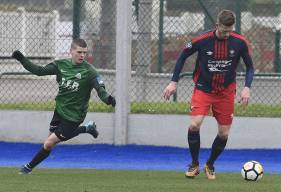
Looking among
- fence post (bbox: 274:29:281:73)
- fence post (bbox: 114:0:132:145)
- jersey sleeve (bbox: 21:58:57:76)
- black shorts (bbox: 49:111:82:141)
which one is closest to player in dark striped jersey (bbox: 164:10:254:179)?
black shorts (bbox: 49:111:82:141)

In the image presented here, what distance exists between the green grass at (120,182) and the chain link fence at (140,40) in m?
3.74

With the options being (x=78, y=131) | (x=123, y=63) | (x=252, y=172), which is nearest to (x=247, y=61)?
(x=252, y=172)

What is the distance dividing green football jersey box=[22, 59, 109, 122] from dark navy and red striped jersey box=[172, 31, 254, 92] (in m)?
1.14

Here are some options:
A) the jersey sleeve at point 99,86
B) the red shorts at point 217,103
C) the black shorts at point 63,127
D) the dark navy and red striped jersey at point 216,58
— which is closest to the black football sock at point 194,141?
the red shorts at point 217,103

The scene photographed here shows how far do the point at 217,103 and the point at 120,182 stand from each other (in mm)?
1590

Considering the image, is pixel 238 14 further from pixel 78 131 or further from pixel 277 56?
pixel 78 131

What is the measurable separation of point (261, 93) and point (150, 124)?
197 centimetres

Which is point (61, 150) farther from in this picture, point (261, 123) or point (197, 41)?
point (197, 41)

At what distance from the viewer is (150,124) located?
14.6m

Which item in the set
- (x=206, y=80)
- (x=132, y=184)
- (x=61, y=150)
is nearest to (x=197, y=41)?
(x=206, y=80)

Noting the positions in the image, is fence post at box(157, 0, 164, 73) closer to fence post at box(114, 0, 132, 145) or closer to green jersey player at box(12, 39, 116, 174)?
fence post at box(114, 0, 132, 145)

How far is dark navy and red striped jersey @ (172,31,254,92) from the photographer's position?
34.5 feet

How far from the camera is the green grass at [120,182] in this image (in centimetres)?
927

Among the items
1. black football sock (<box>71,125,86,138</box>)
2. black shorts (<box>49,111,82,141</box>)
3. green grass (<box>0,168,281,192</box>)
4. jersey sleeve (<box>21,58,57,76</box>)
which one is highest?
jersey sleeve (<box>21,58,57,76</box>)
